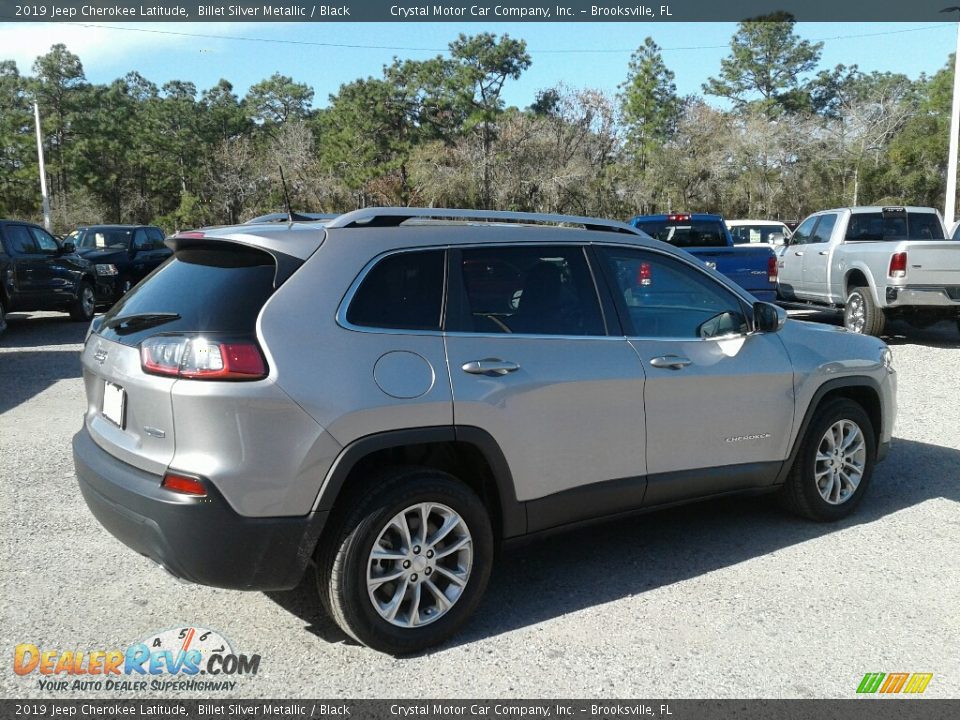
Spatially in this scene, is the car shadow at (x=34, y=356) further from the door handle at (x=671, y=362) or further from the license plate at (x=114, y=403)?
the door handle at (x=671, y=362)

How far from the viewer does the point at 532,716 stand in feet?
10.4

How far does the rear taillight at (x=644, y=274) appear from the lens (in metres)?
4.55

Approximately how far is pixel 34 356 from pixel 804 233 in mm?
12326

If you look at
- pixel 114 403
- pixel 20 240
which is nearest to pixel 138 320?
pixel 114 403

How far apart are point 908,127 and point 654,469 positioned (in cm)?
5096

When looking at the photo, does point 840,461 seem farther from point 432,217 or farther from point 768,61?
point 768,61

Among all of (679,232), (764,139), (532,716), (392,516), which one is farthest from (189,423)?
(764,139)

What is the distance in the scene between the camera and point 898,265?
11750 mm

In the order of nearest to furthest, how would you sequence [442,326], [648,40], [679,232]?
[442,326], [679,232], [648,40]

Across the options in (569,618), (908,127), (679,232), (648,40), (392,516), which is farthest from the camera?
(648,40)

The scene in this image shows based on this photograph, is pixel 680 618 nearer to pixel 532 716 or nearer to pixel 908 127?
pixel 532 716

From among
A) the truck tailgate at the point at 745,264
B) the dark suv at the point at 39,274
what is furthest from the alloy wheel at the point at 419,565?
the dark suv at the point at 39,274

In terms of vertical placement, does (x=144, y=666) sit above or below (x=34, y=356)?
above

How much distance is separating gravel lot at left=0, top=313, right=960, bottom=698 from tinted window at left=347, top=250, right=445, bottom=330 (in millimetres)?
1390
